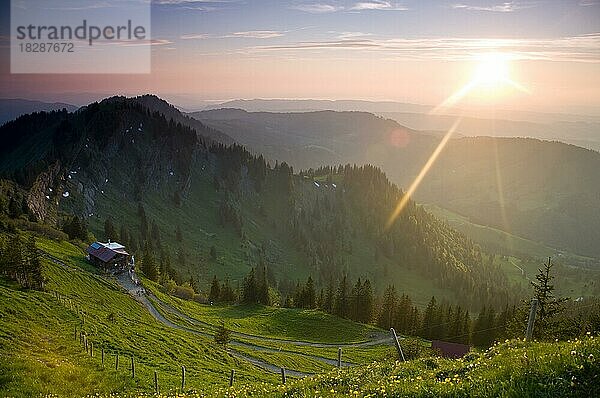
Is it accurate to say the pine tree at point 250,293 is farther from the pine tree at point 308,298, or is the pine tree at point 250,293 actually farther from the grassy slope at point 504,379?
the grassy slope at point 504,379

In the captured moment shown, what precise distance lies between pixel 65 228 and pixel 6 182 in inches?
856

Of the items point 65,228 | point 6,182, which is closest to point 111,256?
point 65,228

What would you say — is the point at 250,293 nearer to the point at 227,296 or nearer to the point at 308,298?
the point at 227,296

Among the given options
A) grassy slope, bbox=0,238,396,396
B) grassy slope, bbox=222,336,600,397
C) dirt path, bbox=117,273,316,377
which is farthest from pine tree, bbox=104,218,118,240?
grassy slope, bbox=222,336,600,397

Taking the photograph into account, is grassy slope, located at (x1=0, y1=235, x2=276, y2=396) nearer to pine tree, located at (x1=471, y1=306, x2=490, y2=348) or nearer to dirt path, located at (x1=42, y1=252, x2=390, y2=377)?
dirt path, located at (x1=42, y1=252, x2=390, y2=377)

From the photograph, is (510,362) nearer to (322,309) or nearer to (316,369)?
(316,369)

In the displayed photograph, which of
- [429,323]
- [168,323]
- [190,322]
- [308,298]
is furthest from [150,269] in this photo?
[429,323]

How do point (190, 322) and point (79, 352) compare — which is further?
point (190, 322)

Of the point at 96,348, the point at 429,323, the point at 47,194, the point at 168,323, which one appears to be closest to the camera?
the point at 96,348

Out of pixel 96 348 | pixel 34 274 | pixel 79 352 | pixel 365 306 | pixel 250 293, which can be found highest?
pixel 34 274

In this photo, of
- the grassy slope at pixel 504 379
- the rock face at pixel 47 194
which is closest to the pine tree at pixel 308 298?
the rock face at pixel 47 194

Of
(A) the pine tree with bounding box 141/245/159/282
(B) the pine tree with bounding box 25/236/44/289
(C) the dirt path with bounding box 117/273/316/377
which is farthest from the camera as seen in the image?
(A) the pine tree with bounding box 141/245/159/282

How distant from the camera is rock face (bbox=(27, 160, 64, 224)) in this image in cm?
11738

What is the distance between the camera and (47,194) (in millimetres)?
133500
